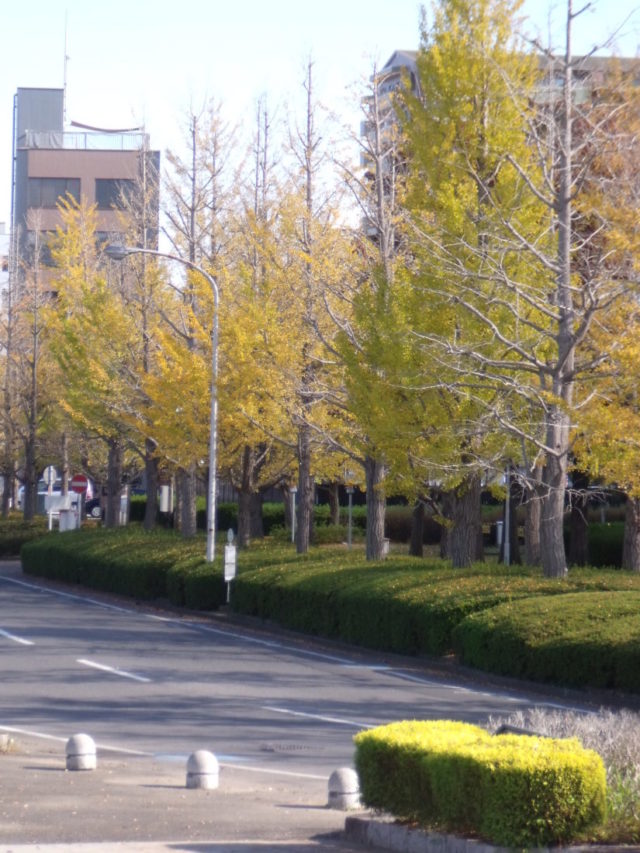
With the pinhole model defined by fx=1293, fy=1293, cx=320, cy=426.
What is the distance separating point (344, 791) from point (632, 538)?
2017 cm

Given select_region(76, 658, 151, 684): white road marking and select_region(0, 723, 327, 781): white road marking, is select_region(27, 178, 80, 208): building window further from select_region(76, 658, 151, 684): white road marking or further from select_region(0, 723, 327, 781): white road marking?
select_region(0, 723, 327, 781): white road marking

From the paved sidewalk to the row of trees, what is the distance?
931 cm

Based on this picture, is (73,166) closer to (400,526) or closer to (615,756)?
(400,526)

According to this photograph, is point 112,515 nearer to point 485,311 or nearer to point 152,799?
point 485,311

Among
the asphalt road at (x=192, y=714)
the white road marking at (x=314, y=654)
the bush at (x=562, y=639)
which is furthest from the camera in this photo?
the bush at (x=562, y=639)

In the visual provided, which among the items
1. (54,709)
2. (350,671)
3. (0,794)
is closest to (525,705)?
(350,671)

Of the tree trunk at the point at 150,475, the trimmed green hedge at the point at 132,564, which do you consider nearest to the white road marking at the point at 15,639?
the trimmed green hedge at the point at 132,564

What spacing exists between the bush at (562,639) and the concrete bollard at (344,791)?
735 cm

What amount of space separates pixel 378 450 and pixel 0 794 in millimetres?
14861

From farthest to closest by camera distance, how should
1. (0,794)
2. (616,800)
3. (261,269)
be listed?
(261,269) → (0,794) → (616,800)

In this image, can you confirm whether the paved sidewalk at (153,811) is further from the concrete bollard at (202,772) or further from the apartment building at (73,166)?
the apartment building at (73,166)

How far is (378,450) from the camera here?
23484mm

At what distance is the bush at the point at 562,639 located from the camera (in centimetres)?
1609

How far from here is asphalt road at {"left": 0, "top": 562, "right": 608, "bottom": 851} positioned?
8539 millimetres
